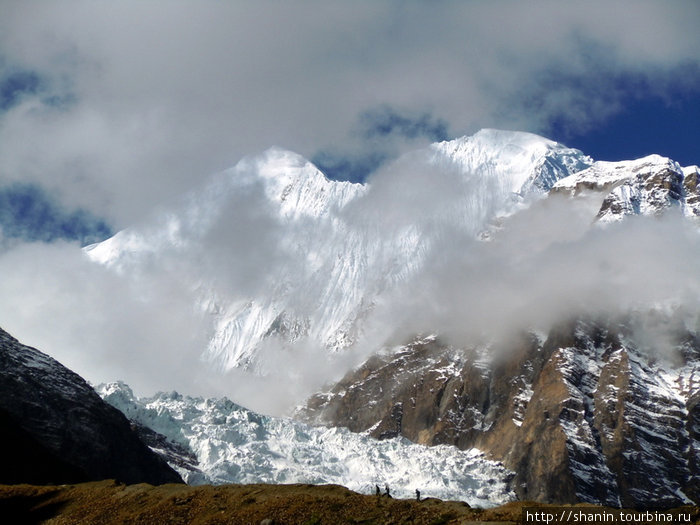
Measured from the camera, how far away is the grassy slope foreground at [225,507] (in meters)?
45.7

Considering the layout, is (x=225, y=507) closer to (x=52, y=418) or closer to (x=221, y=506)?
(x=221, y=506)

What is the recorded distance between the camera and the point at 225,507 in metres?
51.1

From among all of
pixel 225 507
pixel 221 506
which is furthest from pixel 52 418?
pixel 225 507

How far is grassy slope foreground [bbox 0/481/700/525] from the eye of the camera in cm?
4569

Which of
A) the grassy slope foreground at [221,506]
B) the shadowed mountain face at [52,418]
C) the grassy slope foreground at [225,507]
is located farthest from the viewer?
the shadowed mountain face at [52,418]

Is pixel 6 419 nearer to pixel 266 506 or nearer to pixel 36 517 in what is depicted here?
pixel 36 517

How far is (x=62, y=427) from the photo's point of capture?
18612 cm

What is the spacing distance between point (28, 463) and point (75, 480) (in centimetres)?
1164

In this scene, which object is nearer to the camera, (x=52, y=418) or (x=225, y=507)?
(x=225, y=507)

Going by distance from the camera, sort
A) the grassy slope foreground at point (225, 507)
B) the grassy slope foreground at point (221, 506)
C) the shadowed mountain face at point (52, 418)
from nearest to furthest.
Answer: the grassy slope foreground at point (225, 507) → the grassy slope foreground at point (221, 506) → the shadowed mountain face at point (52, 418)

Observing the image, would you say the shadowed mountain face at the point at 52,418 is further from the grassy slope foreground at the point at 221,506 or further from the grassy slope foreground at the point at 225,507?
the grassy slope foreground at the point at 221,506

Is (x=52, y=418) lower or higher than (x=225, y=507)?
higher

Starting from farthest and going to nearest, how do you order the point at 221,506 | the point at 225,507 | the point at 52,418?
the point at 52,418
the point at 221,506
the point at 225,507

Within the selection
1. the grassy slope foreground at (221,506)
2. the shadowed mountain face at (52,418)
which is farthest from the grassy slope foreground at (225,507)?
the shadowed mountain face at (52,418)
